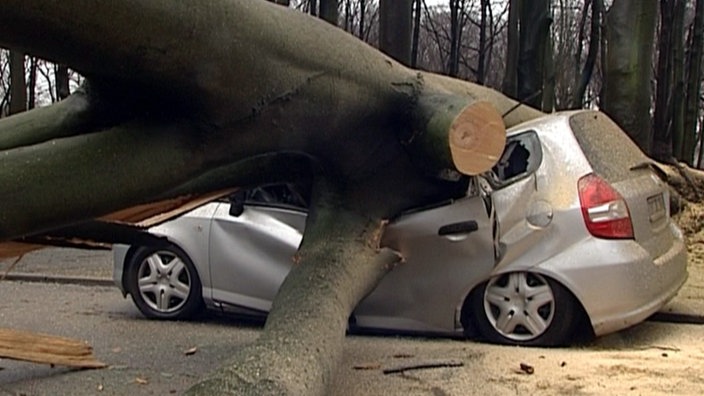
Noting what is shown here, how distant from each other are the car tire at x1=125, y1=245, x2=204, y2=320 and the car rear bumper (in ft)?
9.18

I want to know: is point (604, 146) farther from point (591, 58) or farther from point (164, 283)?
point (591, 58)

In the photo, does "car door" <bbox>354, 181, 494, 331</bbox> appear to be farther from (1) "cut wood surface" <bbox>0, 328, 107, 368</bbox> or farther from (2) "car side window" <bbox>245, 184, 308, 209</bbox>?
(1) "cut wood surface" <bbox>0, 328, 107, 368</bbox>

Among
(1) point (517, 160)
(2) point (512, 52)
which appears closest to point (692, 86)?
(2) point (512, 52)

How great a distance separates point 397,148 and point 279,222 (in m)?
1.47

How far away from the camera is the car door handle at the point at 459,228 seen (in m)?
5.59

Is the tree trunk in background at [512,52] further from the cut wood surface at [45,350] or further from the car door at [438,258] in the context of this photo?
the cut wood surface at [45,350]

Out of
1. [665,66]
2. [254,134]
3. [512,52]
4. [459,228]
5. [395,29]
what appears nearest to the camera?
[254,134]

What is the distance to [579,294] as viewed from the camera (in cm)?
534

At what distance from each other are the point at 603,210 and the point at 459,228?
2.87 feet

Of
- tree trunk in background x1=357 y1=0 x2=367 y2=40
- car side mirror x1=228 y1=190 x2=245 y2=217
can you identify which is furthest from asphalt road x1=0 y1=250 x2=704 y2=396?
tree trunk in background x1=357 y1=0 x2=367 y2=40

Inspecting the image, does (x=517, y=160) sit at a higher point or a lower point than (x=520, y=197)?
higher

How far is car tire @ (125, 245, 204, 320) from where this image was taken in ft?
22.2

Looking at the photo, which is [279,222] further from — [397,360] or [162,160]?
[162,160]

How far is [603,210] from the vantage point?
5.46 m
